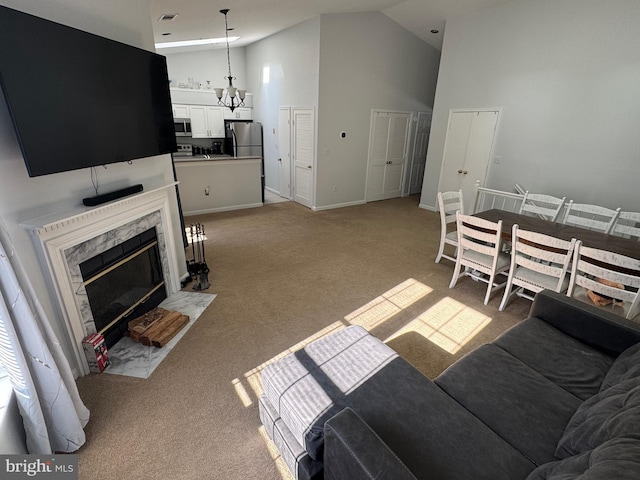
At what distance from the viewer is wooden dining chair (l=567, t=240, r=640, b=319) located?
6.75 feet

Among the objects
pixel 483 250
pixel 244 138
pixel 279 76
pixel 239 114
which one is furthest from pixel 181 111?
pixel 483 250

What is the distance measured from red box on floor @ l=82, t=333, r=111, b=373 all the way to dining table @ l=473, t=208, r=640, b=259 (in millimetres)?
3548

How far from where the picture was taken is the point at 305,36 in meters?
5.54

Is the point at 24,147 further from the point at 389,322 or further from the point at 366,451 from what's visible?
the point at 389,322

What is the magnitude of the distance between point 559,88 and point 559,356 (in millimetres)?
4263

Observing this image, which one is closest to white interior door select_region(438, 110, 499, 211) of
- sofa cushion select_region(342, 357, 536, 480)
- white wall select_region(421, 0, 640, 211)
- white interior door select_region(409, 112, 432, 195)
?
white wall select_region(421, 0, 640, 211)

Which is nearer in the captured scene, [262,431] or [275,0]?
[262,431]

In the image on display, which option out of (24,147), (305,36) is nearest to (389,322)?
(24,147)

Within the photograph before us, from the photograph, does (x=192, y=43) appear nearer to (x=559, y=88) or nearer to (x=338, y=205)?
(x=338, y=205)

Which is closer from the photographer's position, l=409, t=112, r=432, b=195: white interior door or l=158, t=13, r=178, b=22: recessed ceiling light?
l=158, t=13, r=178, b=22: recessed ceiling light

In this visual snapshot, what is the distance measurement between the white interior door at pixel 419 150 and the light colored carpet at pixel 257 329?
2.78 meters

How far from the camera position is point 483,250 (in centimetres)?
294

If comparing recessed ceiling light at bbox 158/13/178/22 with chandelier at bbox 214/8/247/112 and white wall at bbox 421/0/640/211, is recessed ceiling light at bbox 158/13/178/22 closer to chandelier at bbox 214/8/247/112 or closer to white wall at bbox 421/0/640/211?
chandelier at bbox 214/8/247/112

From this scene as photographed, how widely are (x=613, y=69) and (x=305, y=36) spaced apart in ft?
15.0
